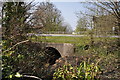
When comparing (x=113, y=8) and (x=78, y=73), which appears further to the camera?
(x=113, y=8)

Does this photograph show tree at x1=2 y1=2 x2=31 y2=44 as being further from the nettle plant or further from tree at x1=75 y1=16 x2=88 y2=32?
tree at x1=75 y1=16 x2=88 y2=32

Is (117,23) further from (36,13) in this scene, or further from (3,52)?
(3,52)

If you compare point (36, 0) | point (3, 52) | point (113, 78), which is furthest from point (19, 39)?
point (113, 78)

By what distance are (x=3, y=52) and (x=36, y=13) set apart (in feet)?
4.75

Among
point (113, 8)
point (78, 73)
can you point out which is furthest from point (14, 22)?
point (113, 8)

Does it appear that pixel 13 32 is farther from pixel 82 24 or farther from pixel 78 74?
pixel 82 24

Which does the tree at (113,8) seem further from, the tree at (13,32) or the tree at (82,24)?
the tree at (13,32)

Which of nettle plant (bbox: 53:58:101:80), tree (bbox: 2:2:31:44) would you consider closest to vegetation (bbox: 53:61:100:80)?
nettle plant (bbox: 53:58:101:80)

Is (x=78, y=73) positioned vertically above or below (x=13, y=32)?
below

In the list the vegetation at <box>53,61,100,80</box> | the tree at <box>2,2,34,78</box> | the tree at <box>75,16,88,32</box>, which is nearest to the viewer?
the tree at <box>2,2,34,78</box>

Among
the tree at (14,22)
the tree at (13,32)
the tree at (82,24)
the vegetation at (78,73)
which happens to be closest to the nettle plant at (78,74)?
the vegetation at (78,73)

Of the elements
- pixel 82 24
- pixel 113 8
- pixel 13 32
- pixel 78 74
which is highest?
pixel 113 8

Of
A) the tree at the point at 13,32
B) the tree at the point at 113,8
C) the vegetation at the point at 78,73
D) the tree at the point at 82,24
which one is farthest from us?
the tree at the point at 82,24

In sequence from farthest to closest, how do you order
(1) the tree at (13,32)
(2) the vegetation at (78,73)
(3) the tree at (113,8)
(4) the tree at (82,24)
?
(4) the tree at (82,24)
(3) the tree at (113,8)
(2) the vegetation at (78,73)
(1) the tree at (13,32)
